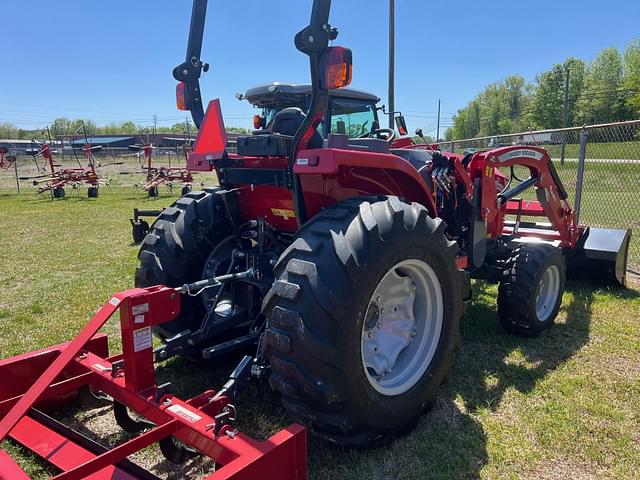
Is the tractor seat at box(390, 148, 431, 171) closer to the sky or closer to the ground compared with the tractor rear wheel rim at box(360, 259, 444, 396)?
closer to the sky

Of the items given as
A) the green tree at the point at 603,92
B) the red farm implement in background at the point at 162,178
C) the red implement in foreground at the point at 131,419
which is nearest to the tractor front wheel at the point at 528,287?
the red implement in foreground at the point at 131,419

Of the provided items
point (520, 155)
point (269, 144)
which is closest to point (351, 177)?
point (269, 144)

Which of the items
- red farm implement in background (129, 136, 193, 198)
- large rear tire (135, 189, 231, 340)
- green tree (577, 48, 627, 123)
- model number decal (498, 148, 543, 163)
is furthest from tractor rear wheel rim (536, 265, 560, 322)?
green tree (577, 48, 627, 123)

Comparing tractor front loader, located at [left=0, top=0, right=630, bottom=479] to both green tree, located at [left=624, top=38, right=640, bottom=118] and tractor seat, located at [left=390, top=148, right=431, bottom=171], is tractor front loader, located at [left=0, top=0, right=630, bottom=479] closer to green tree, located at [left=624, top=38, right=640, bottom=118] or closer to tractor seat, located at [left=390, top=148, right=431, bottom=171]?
tractor seat, located at [left=390, top=148, right=431, bottom=171]

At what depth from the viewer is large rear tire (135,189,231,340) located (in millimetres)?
3387

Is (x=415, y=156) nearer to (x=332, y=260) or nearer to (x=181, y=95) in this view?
(x=181, y=95)

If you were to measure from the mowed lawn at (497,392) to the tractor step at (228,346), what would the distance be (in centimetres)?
37

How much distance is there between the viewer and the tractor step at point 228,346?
2955mm

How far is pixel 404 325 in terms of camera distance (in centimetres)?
297

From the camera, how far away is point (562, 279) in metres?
4.49

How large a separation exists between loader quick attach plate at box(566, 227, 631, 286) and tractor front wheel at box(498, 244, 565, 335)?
1290 millimetres

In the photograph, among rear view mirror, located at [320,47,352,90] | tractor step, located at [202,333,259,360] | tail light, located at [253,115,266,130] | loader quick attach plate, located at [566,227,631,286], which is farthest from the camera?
tail light, located at [253,115,266,130]

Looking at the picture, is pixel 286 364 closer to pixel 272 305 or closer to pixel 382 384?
pixel 272 305

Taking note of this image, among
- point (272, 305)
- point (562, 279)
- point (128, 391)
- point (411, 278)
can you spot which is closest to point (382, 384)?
point (411, 278)
